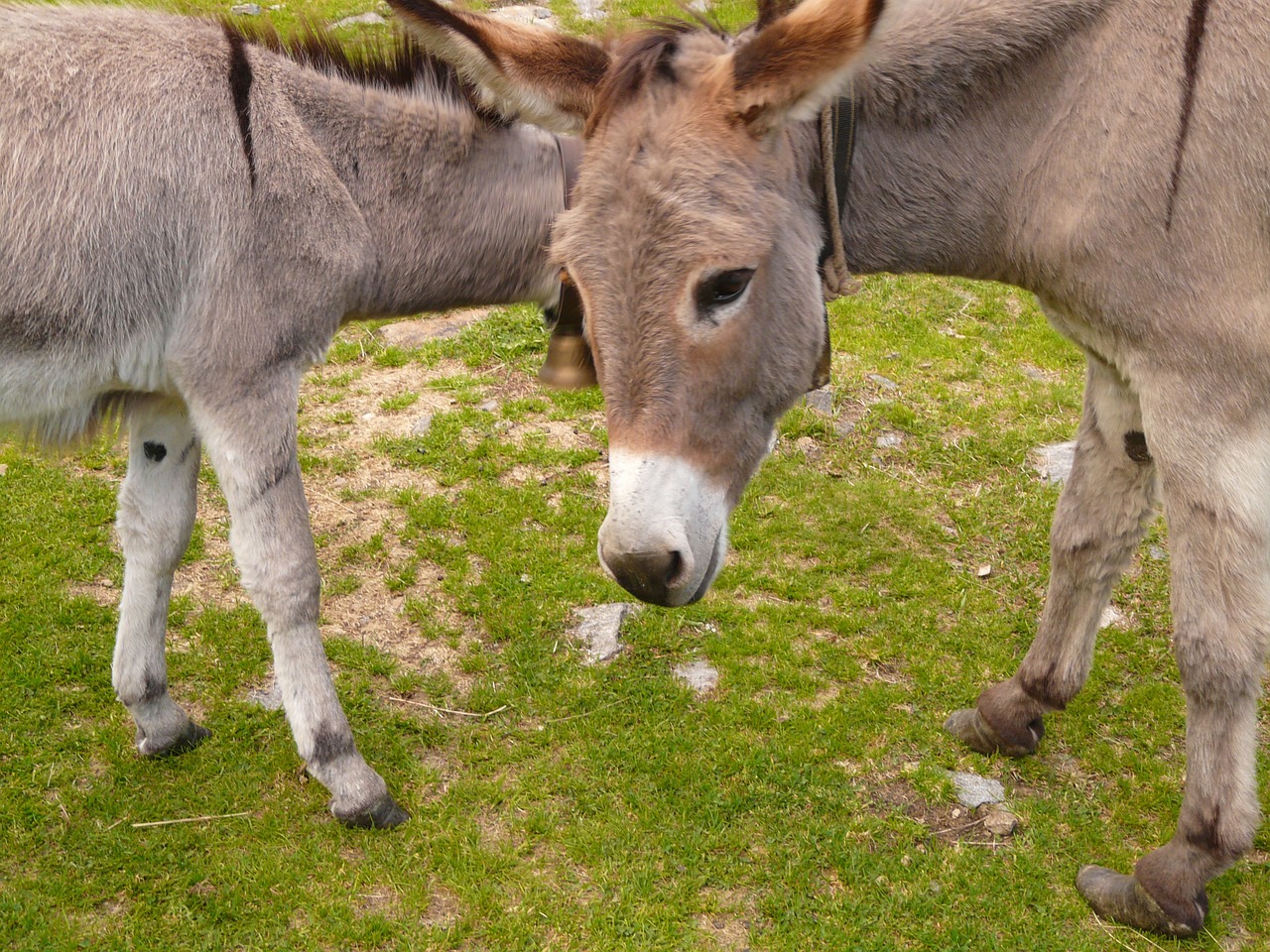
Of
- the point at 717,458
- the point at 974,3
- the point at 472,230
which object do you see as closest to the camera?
the point at 717,458

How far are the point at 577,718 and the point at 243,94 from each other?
241cm

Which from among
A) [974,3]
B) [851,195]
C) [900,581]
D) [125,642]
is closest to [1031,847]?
[900,581]

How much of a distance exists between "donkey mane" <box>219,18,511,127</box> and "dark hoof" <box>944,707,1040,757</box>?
2.68 metres

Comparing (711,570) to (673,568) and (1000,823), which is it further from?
(1000,823)

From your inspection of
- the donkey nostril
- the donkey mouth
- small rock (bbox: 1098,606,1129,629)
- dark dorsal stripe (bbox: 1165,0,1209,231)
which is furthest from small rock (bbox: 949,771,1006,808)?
dark dorsal stripe (bbox: 1165,0,1209,231)

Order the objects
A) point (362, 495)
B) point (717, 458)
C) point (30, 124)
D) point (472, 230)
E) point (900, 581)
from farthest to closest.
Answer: point (362, 495) < point (900, 581) < point (472, 230) < point (30, 124) < point (717, 458)

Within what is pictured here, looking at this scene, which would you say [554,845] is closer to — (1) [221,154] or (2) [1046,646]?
(2) [1046,646]

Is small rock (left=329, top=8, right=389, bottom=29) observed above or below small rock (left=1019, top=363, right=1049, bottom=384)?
above

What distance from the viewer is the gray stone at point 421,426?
5687 mm

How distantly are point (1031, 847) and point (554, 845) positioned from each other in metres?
1.57

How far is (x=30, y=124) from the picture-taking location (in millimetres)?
2988

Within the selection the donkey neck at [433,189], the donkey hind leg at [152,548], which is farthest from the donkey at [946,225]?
the donkey hind leg at [152,548]

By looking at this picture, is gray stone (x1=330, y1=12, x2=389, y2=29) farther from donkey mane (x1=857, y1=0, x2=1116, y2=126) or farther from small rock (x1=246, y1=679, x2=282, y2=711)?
donkey mane (x1=857, y1=0, x2=1116, y2=126)

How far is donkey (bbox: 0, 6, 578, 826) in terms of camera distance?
304 centimetres
